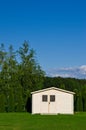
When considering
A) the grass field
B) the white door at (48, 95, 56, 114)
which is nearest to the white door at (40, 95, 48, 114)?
the white door at (48, 95, 56, 114)

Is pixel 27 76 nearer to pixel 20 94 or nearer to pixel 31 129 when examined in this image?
pixel 20 94

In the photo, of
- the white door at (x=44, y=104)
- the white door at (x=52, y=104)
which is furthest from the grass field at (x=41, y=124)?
the white door at (x=52, y=104)

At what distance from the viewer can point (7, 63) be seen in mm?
53156

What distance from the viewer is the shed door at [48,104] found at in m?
41.0

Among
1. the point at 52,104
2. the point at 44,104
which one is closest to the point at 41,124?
the point at 44,104

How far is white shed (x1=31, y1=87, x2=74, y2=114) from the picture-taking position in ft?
135

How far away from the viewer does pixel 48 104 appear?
4109 cm

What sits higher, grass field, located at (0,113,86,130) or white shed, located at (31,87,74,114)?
white shed, located at (31,87,74,114)

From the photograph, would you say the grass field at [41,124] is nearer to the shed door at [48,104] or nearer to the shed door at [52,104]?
the shed door at [48,104]

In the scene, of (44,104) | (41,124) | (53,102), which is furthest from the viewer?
(53,102)

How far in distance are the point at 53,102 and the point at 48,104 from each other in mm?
566

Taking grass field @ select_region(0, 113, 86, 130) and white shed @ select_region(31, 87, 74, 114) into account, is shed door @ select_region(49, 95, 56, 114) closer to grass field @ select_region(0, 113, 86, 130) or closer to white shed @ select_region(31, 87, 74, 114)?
white shed @ select_region(31, 87, 74, 114)

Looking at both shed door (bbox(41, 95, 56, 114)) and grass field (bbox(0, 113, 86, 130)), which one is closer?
grass field (bbox(0, 113, 86, 130))

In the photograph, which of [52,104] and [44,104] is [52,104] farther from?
[44,104]
